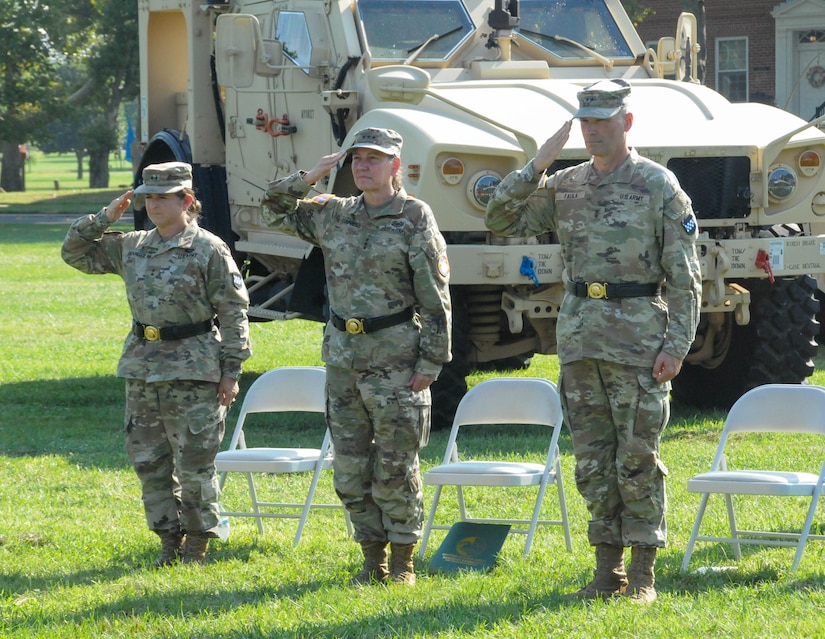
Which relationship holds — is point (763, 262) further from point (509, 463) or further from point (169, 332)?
point (169, 332)

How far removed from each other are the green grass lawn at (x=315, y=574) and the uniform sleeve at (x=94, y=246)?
126 cm

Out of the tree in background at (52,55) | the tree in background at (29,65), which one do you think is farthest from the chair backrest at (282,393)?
the tree in background at (29,65)

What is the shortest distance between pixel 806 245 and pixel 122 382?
5673 mm

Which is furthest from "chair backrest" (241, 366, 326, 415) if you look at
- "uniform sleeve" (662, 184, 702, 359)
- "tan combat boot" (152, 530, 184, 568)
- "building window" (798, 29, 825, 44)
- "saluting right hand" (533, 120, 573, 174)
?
"building window" (798, 29, 825, 44)

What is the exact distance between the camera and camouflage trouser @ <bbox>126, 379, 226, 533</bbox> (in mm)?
6074

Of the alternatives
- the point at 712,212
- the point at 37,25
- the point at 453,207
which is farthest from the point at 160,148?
the point at 37,25

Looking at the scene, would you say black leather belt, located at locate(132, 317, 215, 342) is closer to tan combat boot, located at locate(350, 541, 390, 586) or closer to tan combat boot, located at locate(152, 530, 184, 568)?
tan combat boot, located at locate(152, 530, 184, 568)

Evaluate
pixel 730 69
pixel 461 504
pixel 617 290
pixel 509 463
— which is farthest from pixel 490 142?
pixel 730 69

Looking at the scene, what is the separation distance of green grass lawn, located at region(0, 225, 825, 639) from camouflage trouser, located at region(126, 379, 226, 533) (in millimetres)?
244

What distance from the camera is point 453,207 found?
331 inches

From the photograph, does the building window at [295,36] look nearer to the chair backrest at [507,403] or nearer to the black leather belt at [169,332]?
the chair backrest at [507,403]

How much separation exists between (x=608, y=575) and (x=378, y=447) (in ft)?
3.24

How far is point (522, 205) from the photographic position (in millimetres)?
5609

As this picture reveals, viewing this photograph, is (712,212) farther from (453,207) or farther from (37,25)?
(37,25)
